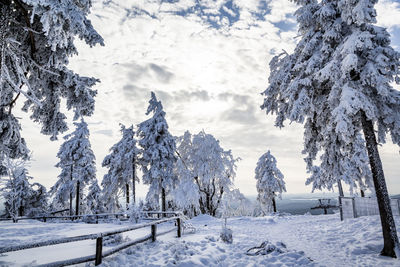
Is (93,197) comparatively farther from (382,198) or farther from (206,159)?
(382,198)

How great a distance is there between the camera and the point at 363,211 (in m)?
15.9

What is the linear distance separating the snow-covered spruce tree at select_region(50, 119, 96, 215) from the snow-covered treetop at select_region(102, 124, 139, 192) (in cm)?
257

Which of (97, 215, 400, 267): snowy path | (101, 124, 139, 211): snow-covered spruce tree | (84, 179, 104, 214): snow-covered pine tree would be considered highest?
(101, 124, 139, 211): snow-covered spruce tree

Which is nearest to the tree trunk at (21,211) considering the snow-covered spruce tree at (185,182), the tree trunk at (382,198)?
the snow-covered spruce tree at (185,182)

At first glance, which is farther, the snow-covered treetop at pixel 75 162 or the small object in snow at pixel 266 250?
the snow-covered treetop at pixel 75 162

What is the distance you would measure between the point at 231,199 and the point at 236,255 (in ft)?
76.8

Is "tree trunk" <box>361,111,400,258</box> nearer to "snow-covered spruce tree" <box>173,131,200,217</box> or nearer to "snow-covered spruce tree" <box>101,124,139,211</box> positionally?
"snow-covered spruce tree" <box>173,131,200,217</box>

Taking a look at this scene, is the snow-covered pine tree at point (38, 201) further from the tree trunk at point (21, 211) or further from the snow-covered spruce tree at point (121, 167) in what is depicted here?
the snow-covered spruce tree at point (121, 167)

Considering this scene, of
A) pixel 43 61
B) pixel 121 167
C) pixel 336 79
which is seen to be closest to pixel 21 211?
pixel 121 167

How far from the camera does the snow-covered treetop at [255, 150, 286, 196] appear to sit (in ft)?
108

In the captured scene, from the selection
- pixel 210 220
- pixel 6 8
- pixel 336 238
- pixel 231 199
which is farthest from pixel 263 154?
pixel 6 8

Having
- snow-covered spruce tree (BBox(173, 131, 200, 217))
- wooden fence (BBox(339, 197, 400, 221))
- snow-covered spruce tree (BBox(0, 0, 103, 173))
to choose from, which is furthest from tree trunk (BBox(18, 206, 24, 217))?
wooden fence (BBox(339, 197, 400, 221))

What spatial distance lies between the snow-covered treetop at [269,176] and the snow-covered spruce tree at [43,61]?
28628 mm

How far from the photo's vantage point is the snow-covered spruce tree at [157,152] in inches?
902
